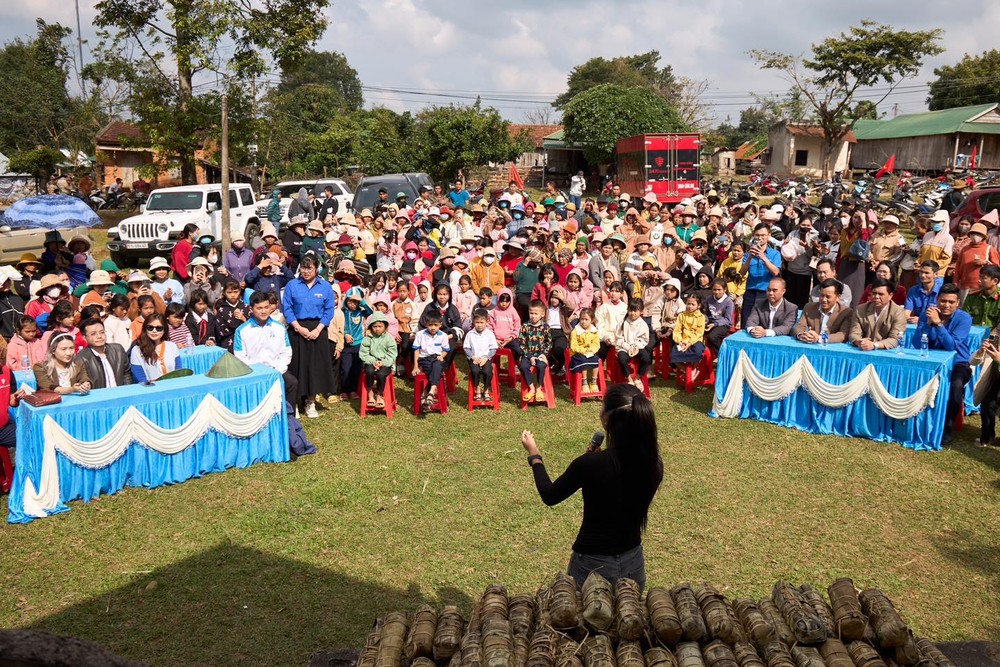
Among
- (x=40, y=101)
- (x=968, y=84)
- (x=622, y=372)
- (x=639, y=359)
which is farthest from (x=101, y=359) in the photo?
(x=968, y=84)

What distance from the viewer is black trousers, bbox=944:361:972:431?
24.4 feet

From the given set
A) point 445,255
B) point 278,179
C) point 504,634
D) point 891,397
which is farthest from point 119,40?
point 504,634

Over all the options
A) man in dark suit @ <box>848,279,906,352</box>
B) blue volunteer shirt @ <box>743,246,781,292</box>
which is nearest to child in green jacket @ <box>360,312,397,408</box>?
blue volunteer shirt @ <box>743,246,781,292</box>

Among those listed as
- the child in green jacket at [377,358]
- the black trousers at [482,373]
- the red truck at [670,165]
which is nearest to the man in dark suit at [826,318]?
the black trousers at [482,373]

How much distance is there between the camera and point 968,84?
5038 cm

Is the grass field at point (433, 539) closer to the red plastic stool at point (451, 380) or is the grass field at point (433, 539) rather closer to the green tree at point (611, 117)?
the red plastic stool at point (451, 380)

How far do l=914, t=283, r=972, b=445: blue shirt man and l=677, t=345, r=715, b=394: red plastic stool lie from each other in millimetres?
2479

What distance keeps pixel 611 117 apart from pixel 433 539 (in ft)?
112

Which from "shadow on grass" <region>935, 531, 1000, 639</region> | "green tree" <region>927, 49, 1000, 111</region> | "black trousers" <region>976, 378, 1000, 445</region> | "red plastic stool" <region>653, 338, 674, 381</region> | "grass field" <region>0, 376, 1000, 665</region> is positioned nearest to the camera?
"grass field" <region>0, 376, 1000, 665</region>

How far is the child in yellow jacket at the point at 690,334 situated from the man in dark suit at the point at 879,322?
1.77 m

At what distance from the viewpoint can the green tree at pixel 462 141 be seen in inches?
1335

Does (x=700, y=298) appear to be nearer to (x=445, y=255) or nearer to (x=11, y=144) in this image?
(x=445, y=255)

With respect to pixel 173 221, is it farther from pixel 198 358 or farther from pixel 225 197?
pixel 198 358

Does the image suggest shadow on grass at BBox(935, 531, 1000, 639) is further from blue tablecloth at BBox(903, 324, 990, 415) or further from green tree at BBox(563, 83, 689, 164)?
green tree at BBox(563, 83, 689, 164)
